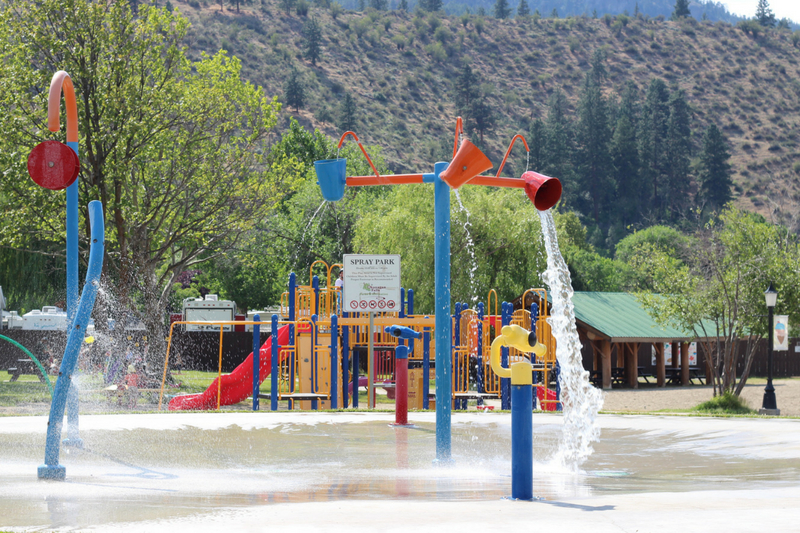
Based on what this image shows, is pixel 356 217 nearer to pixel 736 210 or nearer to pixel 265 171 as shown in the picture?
pixel 265 171

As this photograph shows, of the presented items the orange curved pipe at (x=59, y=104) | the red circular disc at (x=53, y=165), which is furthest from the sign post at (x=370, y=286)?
the red circular disc at (x=53, y=165)

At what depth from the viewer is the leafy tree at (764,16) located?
177m

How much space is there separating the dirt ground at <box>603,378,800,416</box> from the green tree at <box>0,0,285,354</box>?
554 inches

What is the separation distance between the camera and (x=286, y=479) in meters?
7.04

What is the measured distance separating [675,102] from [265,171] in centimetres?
10482

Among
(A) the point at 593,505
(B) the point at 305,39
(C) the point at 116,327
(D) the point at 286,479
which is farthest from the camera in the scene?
(B) the point at 305,39

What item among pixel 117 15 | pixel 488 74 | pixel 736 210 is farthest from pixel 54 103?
pixel 488 74

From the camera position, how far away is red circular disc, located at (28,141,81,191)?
774 centimetres

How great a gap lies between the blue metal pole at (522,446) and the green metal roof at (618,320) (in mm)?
26620

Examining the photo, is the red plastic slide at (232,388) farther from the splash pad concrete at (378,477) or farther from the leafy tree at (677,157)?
the leafy tree at (677,157)

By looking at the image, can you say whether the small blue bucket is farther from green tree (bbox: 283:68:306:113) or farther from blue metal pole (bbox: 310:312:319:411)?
green tree (bbox: 283:68:306:113)

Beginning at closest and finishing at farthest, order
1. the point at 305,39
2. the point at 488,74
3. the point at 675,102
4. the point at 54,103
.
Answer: the point at 54,103, the point at 675,102, the point at 305,39, the point at 488,74

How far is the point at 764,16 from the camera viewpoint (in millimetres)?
178375

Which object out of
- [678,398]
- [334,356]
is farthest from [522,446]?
[678,398]
